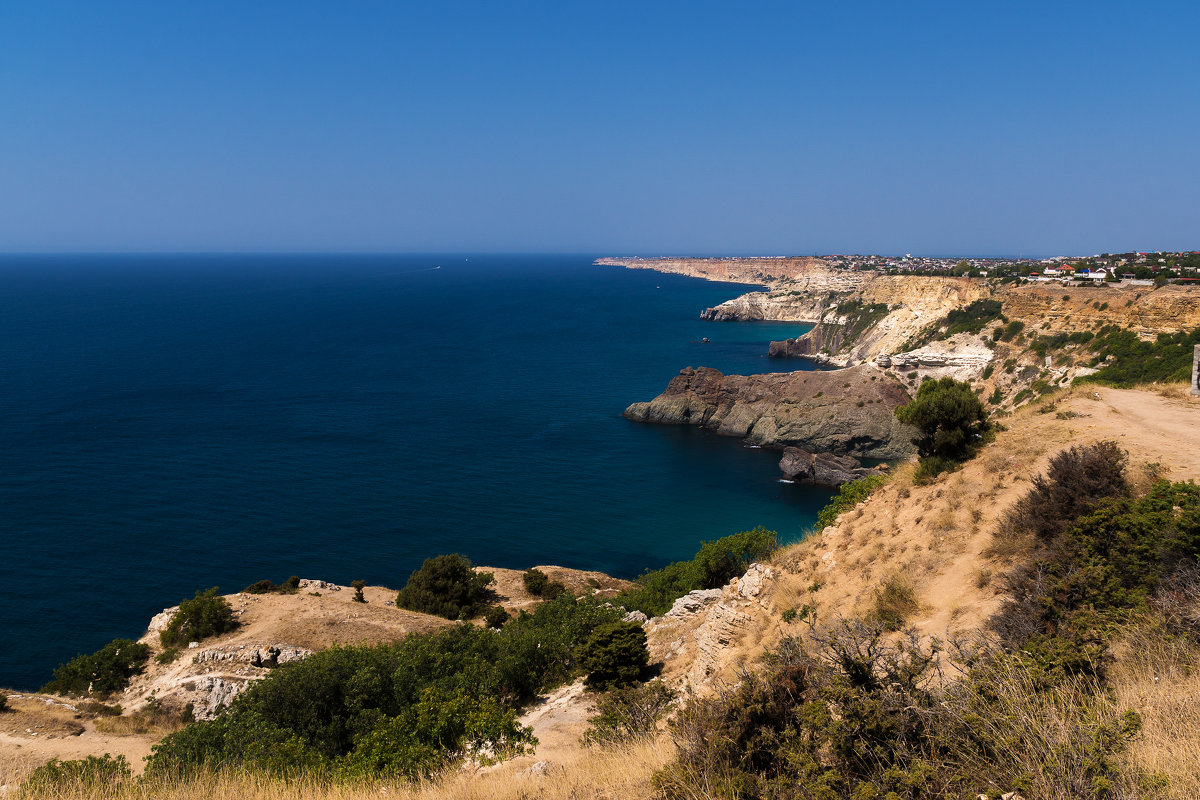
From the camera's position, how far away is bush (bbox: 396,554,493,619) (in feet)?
96.0

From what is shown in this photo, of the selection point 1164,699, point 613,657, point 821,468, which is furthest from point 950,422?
point 821,468

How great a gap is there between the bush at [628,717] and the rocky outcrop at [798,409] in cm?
4849

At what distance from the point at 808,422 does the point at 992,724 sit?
5701 centimetres

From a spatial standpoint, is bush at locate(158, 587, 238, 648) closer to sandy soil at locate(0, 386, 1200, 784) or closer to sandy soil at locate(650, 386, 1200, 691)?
sandy soil at locate(0, 386, 1200, 784)

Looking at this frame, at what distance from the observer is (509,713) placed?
11992mm

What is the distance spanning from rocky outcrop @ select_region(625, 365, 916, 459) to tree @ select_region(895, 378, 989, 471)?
121 ft

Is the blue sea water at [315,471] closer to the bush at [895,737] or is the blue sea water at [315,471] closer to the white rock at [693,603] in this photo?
the white rock at [693,603]

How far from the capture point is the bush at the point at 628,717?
931 cm

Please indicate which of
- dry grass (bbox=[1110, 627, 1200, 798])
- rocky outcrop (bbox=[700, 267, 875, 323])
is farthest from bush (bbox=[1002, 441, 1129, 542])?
rocky outcrop (bbox=[700, 267, 875, 323])

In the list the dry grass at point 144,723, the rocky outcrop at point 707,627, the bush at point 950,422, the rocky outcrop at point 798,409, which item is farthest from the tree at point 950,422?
the rocky outcrop at point 798,409

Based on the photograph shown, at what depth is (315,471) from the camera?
49.6 m

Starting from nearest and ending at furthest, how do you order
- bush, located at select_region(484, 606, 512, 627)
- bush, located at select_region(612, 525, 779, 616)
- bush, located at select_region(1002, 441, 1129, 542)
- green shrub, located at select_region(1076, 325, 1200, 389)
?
bush, located at select_region(1002, 441, 1129, 542), bush, located at select_region(612, 525, 779, 616), bush, located at select_region(484, 606, 512, 627), green shrub, located at select_region(1076, 325, 1200, 389)

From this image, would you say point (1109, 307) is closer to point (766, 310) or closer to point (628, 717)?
point (628, 717)

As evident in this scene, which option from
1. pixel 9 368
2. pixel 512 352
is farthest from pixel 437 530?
pixel 9 368
